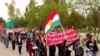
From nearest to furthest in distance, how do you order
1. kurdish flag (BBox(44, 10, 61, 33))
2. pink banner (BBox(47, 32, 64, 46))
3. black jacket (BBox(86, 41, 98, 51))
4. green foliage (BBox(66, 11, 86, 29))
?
black jacket (BBox(86, 41, 98, 51)) → pink banner (BBox(47, 32, 64, 46)) → kurdish flag (BBox(44, 10, 61, 33)) → green foliage (BBox(66, 11, 86, 29))

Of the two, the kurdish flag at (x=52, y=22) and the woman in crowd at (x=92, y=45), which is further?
the kurdish flag at (x=52, y=22)

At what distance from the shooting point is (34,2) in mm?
65688

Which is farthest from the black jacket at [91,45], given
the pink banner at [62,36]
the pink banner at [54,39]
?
the pink banner at [54,39]

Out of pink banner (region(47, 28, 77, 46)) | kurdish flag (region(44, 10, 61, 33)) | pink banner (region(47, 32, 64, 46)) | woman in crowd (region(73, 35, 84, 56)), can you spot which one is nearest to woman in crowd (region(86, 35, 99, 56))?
woman in crowd (region(73, 35, 84, 56))

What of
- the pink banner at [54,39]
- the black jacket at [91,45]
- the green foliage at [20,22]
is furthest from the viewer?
the green foliage at [20,22]

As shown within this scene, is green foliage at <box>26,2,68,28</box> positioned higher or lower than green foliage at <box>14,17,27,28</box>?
higher

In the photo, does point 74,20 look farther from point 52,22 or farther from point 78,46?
point 78,46

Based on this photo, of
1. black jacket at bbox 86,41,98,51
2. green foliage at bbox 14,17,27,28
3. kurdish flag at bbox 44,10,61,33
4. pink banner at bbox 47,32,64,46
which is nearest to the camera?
black jacket at bbox 86,41,98,51

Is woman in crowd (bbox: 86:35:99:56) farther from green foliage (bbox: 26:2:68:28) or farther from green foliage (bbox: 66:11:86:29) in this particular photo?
green foliage (bbox: 66:11:86:29)

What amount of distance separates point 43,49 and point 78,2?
2651 cm

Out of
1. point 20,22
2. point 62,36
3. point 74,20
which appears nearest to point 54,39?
point 62,36

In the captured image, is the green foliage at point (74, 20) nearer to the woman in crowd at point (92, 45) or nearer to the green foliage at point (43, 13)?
the green foliage at point (43, 13)

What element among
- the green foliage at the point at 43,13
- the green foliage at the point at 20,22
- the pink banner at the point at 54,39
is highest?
the pink banner at the point at 54,39

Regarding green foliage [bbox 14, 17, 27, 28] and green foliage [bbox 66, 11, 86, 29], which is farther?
green foliage [bbox 14, 17, 27, 28]
